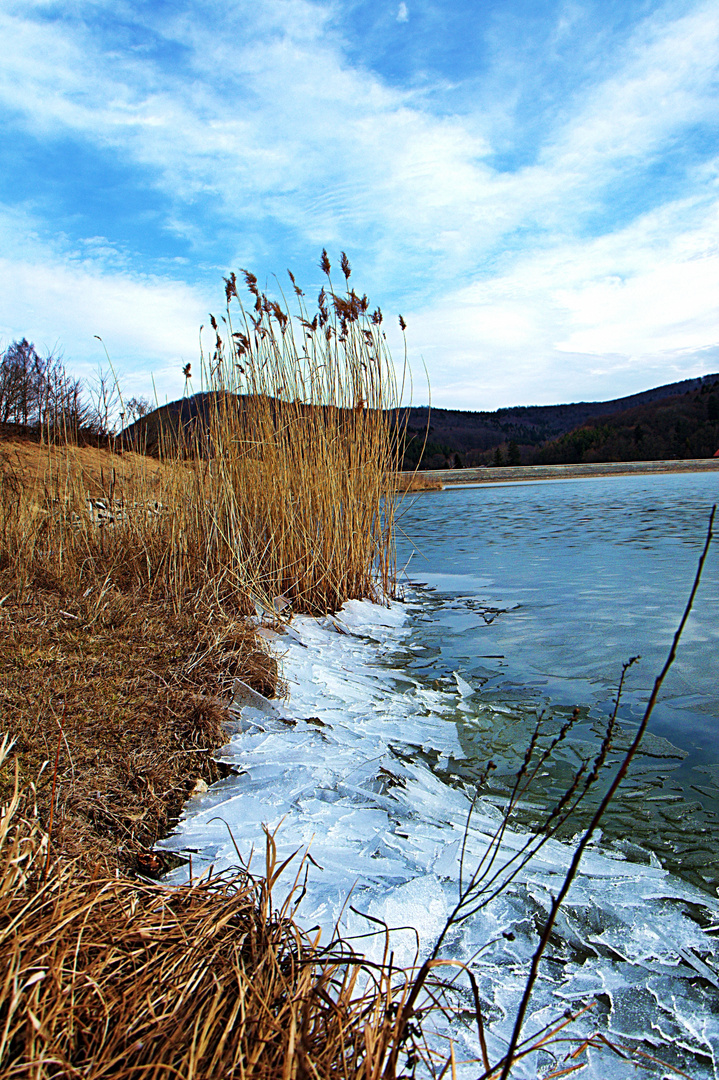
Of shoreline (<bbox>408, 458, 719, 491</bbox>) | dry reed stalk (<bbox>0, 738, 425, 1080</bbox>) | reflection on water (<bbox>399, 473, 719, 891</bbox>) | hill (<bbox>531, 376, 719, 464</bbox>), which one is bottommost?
reflection on water (<bbox>399, 473, 719, 891</bbox>)

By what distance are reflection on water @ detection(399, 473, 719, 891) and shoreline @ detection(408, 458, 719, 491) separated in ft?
55.3

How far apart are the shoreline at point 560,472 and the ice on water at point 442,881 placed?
20.7 metres

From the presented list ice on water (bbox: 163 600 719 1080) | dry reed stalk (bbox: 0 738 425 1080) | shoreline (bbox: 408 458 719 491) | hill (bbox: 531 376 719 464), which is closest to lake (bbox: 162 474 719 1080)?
ice on water (bbox: 163 600 719 1080)

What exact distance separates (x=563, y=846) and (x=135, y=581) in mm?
2561

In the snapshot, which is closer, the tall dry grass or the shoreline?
the tall dry grass

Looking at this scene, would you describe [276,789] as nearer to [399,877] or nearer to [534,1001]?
[399,877]

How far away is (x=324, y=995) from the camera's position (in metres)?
0.71

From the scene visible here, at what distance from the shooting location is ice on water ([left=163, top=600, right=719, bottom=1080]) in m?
1.01

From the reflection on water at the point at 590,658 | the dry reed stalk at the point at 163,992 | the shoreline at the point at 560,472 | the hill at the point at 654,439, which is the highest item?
the hill at the point at 654,439

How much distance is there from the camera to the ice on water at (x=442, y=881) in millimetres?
1008

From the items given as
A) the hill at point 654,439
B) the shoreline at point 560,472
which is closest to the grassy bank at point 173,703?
the shoreline at point 560,472

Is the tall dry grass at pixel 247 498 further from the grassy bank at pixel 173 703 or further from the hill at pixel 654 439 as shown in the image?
the hill at pixel 654 439

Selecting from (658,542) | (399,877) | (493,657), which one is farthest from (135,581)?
(658,542)

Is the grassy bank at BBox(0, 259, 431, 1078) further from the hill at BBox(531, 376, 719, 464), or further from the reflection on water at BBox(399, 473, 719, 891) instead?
the hill at BBox(531, 376, 719, 464)
